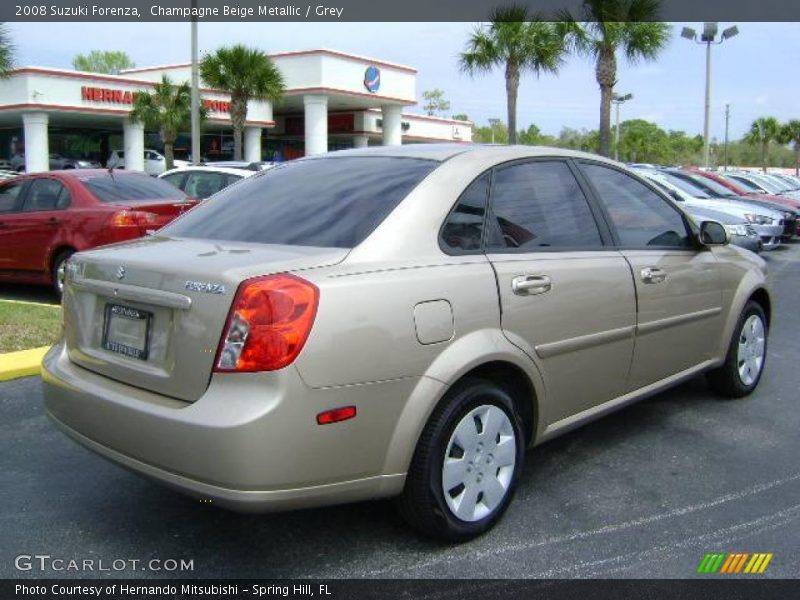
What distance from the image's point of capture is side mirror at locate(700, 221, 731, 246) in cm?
472

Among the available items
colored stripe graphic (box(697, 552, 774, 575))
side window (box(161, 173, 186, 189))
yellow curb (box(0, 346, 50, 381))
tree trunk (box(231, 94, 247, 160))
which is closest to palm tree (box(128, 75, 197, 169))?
tree trunk (box(231, 94, 247, 160))

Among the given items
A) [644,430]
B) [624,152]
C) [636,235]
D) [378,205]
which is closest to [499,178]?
[378,205]

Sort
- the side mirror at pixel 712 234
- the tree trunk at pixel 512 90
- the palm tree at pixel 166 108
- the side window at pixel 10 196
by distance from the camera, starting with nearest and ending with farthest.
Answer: the side mirror at pixel 712 234 → the side window at pixel 10 196 → the tree trunk at pixel 512 90 → the palm tree at pixel 166 108

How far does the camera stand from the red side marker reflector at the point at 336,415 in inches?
108

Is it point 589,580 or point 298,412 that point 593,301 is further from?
point 298,412

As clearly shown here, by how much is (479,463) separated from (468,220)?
40.0 inches

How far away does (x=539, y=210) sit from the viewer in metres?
3.77

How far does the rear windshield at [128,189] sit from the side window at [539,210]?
5.93m

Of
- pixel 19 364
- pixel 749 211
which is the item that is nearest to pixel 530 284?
pixel 19 364

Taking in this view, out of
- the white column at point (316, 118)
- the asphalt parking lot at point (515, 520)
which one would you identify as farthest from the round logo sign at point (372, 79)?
the asphalt parking lot at point (515, 520)

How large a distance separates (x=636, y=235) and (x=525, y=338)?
1.28 m

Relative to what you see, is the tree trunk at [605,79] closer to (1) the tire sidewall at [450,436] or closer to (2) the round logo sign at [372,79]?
(2) the round logo sign at [372,79]

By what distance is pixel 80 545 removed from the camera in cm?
323

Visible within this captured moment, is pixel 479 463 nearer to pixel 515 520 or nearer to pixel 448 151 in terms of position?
pixel 515 520
